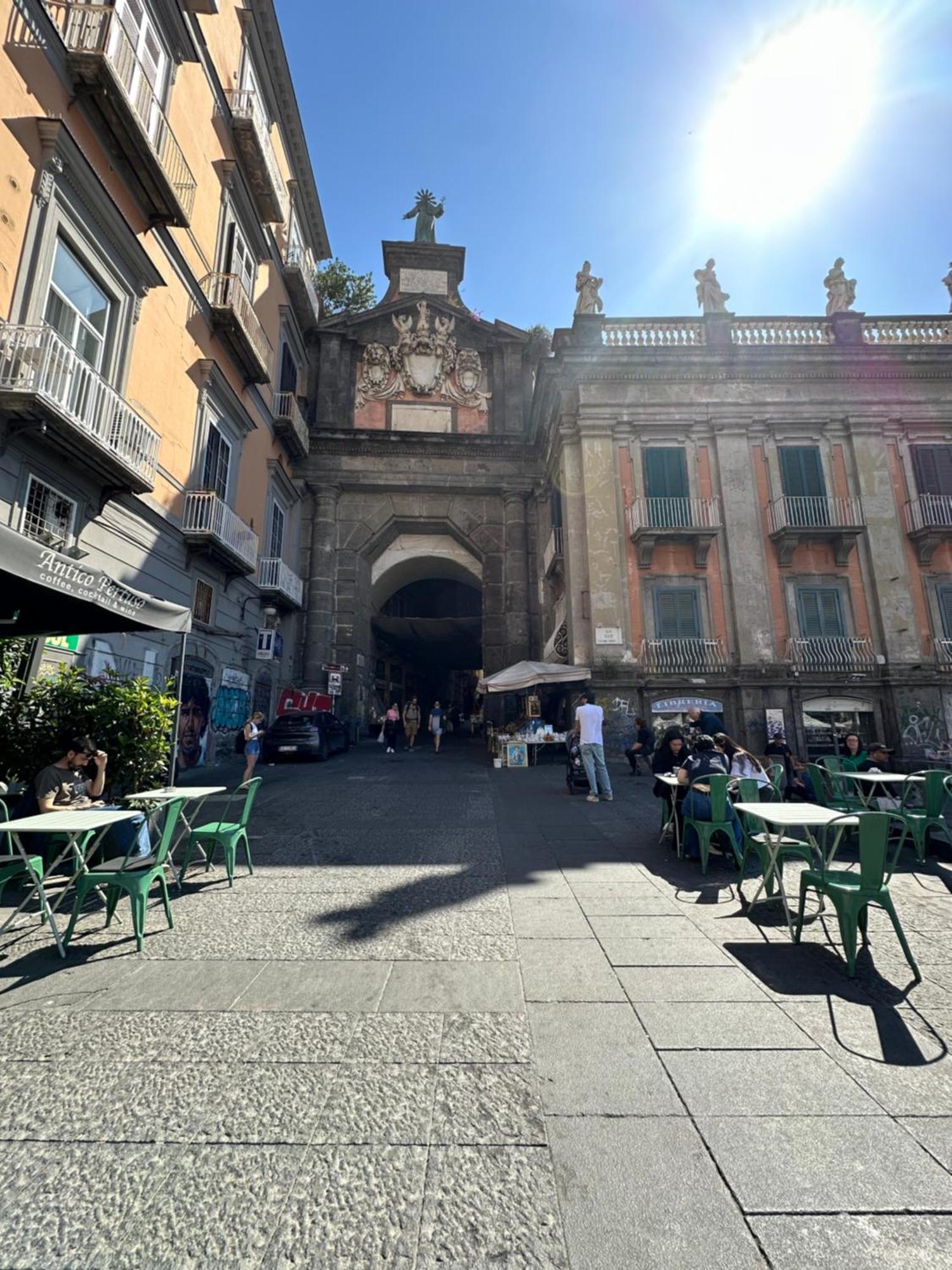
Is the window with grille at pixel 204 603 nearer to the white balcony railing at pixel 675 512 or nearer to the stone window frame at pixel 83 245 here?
the stone window frame at pixel 83 245

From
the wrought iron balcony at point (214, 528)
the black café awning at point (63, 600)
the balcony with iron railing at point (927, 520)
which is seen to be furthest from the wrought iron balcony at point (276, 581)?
the balcony with iron railing at point (927, 520)

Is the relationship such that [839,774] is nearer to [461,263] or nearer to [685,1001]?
[685,1001]

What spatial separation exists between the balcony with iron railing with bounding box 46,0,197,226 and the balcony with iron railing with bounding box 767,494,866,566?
1481 cm

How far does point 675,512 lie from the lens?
1532 cm

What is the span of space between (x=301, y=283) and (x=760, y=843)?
20.8 metres

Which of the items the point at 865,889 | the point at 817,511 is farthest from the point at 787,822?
the point at 817,511

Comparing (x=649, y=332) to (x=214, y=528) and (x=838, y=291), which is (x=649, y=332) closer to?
(x=838, y=291)

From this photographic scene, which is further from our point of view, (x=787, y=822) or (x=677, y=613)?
(x=677, y=613)

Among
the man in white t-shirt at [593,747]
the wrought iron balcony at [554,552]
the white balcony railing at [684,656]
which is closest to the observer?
the man in white t-shirt at [593,747]

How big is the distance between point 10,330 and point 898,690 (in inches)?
727

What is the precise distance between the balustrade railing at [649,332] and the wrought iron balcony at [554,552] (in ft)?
17.9

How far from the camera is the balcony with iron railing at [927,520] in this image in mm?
14860

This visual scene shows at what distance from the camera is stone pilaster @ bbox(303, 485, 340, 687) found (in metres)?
19.1

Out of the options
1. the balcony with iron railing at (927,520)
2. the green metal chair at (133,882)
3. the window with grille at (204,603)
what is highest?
the balcony with iron railing at (927,520)
